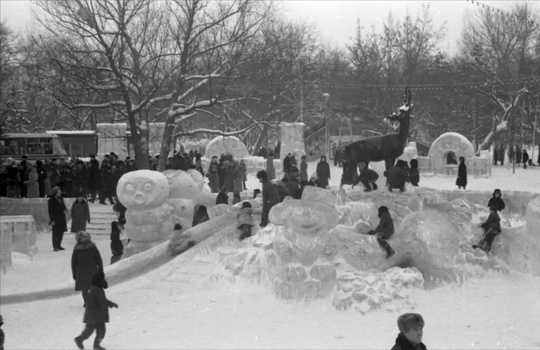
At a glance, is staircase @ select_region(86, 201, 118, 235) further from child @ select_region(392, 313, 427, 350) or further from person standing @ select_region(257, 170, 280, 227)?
child @ select_region(392, 313, 427, 350)

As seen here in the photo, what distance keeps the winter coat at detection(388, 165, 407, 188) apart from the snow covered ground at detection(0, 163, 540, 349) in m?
2.97

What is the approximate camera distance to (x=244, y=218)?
13312 mm

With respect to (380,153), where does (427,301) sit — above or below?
below

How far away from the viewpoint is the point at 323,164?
20469 millimetres

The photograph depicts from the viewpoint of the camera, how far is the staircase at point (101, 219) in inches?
727

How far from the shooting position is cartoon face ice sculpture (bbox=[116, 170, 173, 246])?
13523 mm

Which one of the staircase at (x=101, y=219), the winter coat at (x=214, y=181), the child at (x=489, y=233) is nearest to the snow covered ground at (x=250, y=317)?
the child at (x=489, y=233)

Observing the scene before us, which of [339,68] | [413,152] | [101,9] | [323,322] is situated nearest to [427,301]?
[323,322]

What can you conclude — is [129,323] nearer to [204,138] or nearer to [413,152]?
[413,152]

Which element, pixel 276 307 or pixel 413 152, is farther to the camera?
pixel 413 152

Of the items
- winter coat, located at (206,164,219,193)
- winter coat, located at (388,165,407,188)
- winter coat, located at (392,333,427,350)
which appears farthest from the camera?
winter coat, located at (206,164,219,193)

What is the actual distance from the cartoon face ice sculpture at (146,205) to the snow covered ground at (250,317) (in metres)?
1.86

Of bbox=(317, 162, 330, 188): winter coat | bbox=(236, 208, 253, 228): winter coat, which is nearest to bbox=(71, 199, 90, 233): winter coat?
bbox=(236, 208, 253, 228): winter coat

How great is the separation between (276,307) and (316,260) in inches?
38.9
